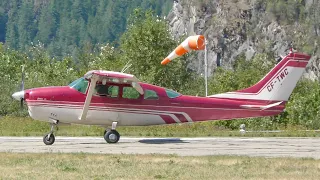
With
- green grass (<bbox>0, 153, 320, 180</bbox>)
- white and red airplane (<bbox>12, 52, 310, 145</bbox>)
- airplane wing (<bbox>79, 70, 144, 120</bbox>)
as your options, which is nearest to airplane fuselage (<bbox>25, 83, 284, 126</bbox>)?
white and red airplane (<bbox>12, 52, 310, 145</bbox>)

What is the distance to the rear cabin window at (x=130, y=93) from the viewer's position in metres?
24.6

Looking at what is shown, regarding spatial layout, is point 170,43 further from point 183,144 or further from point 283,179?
point 283,179

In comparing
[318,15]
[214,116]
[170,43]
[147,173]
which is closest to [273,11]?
[318,15]

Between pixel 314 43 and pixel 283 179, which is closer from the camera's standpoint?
pixel 283 179

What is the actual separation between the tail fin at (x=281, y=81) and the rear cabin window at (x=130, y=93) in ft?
11.9

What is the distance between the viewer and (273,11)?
130750 mm

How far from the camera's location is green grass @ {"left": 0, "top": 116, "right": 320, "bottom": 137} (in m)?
28.7

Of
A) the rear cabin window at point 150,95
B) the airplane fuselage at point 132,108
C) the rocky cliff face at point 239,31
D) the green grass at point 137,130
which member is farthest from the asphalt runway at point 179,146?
the rocky cliff face at point 239,31

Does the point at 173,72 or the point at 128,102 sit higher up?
the point at 128,102

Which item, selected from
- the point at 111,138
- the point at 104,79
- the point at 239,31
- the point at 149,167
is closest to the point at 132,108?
the point at 111,138

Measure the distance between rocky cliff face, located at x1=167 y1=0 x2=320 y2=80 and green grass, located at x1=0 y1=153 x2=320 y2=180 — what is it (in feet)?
343

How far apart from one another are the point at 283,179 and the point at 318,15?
4496 inches

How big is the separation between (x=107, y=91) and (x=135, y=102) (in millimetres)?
1021

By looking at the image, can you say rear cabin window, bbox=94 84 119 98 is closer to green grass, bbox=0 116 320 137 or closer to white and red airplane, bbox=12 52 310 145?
white and red airplane, bbox=12 52 310 145
